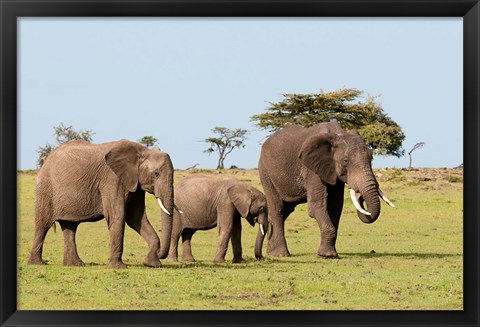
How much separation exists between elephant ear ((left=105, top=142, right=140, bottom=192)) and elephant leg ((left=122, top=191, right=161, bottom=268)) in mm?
262

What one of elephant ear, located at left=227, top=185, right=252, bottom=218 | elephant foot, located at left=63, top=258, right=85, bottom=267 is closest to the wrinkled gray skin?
elephant ear, located at left=227, top=185, right=252, bottom=218

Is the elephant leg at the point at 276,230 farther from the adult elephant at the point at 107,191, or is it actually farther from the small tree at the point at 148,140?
the small tree at the point at 148,140

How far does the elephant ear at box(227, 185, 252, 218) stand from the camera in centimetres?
1484

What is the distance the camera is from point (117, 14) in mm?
7797

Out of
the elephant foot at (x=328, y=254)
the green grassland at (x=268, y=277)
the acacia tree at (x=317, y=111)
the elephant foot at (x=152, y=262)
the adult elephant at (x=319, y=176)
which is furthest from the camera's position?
the acacia tree at (x=317, y=111)

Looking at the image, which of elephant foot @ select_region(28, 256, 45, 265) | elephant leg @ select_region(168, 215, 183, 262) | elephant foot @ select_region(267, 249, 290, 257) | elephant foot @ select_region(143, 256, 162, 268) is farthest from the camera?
elephant foot @ select_region(267, 249, 290, 257)

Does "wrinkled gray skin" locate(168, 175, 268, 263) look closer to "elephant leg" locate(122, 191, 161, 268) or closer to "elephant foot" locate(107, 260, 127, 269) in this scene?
"elephant leg" locate(122, 191, 161, 268)

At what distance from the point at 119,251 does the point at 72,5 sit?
20.3 feet

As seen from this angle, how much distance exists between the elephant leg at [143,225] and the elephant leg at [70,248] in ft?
3.32

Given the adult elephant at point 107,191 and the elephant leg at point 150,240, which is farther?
the elephant leg at point 150,240

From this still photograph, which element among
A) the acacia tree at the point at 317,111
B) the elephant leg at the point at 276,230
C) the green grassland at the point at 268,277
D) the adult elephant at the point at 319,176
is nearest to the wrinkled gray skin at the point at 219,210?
the green grassland at the point at 268,277

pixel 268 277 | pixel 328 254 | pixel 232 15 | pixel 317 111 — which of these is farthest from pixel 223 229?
pixel 317 111

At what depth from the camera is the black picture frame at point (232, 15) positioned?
24.8 ft
